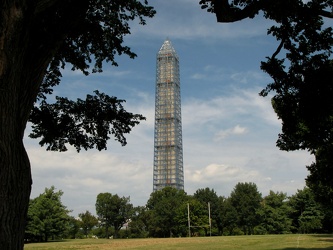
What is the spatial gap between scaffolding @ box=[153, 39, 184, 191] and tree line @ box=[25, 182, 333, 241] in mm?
38753

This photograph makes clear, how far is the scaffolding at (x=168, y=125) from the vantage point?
152 metres

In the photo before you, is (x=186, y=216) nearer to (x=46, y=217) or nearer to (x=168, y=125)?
(x=46, y=217)

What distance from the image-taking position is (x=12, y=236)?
5227 millimetres

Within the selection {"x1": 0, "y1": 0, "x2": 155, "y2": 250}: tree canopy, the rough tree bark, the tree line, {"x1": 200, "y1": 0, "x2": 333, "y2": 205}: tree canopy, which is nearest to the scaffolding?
the tree line

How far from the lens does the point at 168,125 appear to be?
156m

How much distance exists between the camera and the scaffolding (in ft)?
497

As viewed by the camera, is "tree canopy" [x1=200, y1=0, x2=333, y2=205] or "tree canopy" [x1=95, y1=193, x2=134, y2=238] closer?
"tree canopy" [x1=200, y1=0, x2=333, y2=205]

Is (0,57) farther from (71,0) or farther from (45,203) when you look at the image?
(45,203)

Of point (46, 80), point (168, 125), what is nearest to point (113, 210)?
point (168, 125)

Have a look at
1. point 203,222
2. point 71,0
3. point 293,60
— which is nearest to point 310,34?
point 293,60

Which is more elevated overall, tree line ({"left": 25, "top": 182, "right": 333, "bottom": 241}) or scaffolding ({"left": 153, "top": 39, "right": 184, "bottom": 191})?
scaffolding ({"left": 153, "top": 39, "right": 184, "bottom": 191})

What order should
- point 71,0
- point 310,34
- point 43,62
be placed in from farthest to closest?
point 310,34 < point 71,0 < point 43,62

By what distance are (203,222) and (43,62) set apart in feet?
288

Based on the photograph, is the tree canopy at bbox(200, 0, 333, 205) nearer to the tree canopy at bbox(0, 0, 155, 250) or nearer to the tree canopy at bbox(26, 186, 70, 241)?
the tree canopy at bbox(0, 0, 155, 250)
